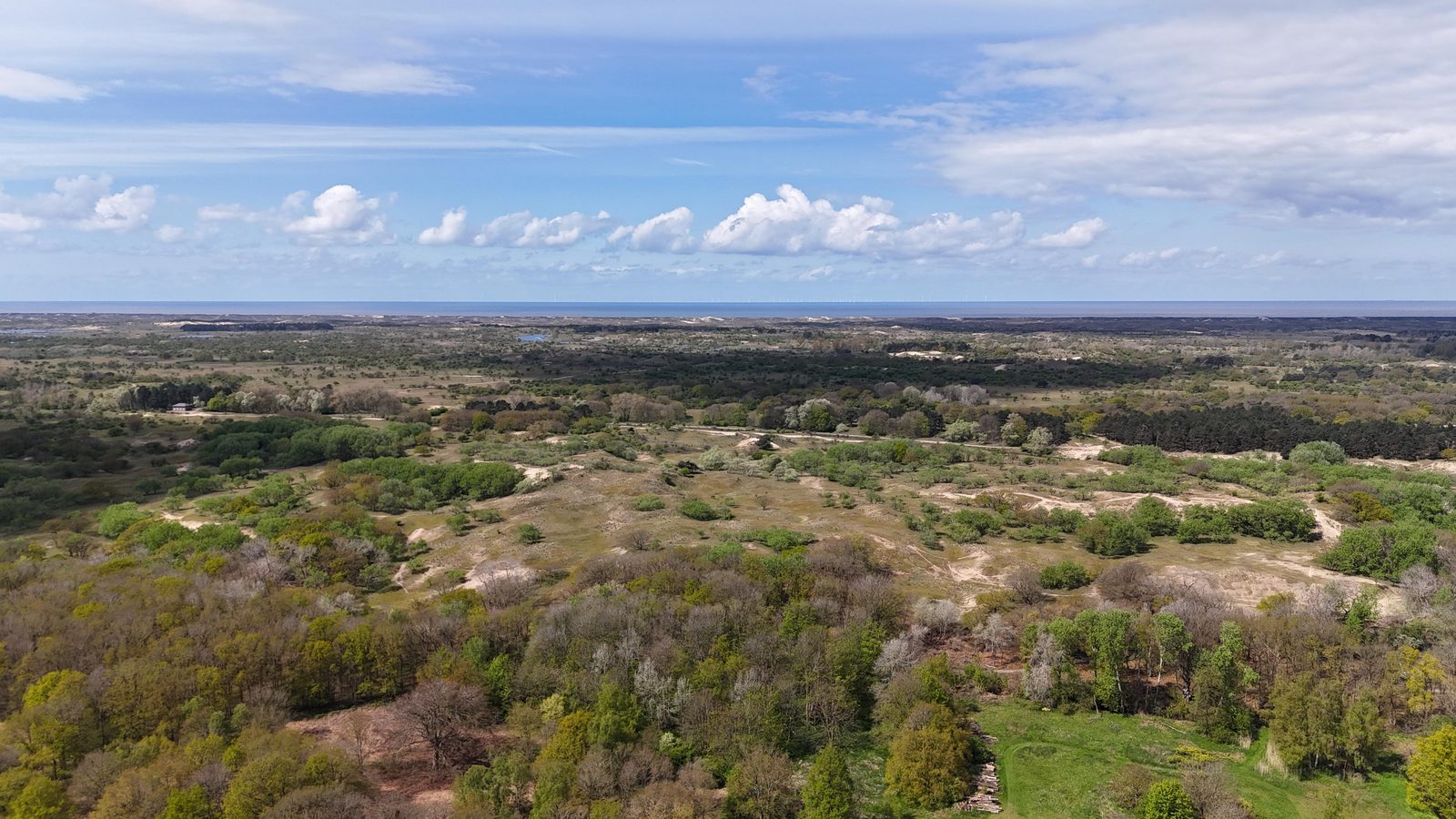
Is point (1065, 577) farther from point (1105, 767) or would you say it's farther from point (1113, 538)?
point (1105, 767)

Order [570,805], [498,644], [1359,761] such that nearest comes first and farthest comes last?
[570,805], [1359,761], [498,644]

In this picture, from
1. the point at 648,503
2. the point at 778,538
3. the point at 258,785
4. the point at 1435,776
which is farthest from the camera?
the point at 648,503

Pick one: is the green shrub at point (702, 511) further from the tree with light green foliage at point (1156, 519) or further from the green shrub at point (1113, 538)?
the tree with light green foliage at point (1156, 519)

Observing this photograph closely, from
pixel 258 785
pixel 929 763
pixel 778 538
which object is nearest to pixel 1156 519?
pixel 778 538

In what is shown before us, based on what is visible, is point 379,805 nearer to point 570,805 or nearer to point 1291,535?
point 570,805

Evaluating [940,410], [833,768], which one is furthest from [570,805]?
[940,410]

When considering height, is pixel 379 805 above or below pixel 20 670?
below
